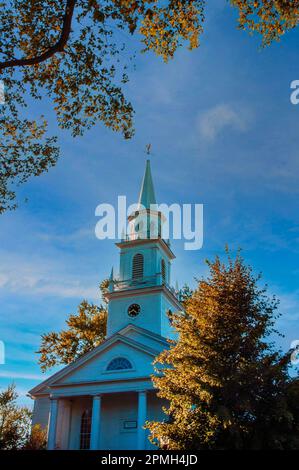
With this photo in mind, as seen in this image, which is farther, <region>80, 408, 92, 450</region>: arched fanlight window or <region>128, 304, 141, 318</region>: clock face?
<region>128, 304, 141, 318</region>: clock face

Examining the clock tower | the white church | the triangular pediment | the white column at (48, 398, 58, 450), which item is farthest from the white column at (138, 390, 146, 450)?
the clock tower

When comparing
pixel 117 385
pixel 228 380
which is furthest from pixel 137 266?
pixel 228 380

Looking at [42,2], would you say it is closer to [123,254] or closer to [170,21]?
[170,21]

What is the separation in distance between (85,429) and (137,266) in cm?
1140

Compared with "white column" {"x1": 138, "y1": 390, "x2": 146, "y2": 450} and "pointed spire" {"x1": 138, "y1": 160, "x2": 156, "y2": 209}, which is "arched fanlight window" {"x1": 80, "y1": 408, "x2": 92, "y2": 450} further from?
"pointed spire" {"x1": 138, "y1": 160, "x2": 156, "y2": 209}

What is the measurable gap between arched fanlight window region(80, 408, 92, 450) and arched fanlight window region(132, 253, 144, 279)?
9679mm

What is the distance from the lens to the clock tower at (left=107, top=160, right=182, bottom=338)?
29.0m

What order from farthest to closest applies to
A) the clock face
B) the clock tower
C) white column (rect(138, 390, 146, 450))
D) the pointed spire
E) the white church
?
the pointed spire, the clock face, the clock tower, the white church, white column (rect(138, 390, 146, 450))

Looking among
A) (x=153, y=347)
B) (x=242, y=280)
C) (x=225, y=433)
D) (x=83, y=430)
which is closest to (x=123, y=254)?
(x=153, y=347)

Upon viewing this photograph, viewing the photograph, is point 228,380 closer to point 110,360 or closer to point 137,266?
point 110,360

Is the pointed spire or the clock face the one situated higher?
the pointed spire

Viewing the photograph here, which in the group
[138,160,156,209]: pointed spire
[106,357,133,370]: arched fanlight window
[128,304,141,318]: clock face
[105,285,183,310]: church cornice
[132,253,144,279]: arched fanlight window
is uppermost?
[138,160,156,209]: pointed spire

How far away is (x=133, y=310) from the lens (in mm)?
29547

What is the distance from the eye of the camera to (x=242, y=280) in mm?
13453
